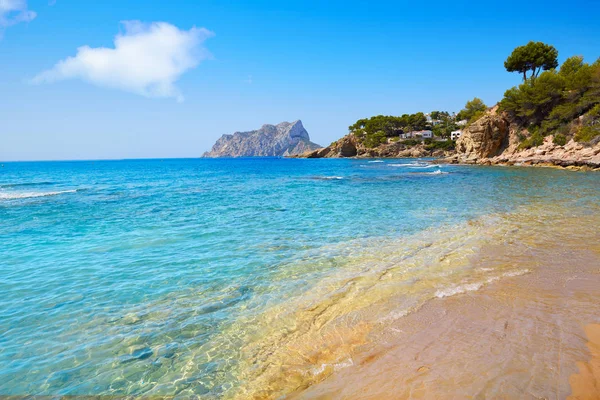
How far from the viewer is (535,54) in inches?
2324

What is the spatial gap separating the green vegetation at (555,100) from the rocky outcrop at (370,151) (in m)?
40.4

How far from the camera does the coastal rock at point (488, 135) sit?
5425cm

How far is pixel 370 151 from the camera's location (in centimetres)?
11162

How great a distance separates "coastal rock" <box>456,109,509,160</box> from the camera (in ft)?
178

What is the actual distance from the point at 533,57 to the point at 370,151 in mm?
56086

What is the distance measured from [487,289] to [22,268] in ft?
36.4

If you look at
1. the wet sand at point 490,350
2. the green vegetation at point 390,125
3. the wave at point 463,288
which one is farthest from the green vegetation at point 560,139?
the green vegetation at point 390,125

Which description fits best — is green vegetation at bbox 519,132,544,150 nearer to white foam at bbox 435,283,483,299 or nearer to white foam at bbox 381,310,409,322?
white foam at bbox 435,283,483,299

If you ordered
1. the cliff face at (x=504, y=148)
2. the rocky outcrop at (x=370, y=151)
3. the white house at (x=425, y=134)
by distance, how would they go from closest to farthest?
the cliff face at (x=504, y=148), the rocky outcrop at (x=370, y=151), the white house at (x=425, y=134)

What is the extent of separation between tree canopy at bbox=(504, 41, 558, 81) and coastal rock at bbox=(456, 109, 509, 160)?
36.6 feet

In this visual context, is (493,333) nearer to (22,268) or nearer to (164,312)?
(164,312)

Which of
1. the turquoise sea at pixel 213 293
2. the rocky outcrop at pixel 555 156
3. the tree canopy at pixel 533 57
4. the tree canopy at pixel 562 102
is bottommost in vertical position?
the turquoise sea at pixel 213 293

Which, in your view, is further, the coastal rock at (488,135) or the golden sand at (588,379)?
the coastal rock at (488,135)

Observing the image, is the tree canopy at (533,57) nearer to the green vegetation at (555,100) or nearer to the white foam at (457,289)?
the green vegetation at (555,100)
